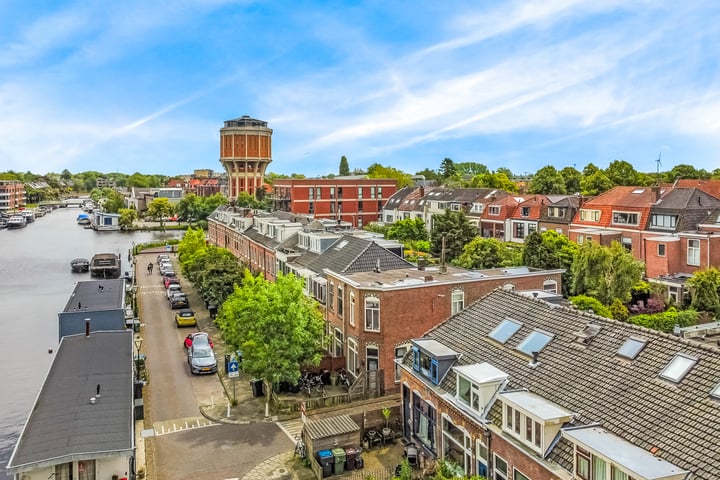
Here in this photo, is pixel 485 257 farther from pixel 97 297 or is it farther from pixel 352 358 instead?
pixel 97 297

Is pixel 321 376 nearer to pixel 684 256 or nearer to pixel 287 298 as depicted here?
pixel 287 298

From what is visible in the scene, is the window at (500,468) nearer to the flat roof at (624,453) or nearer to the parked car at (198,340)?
the flat roof at (624,453)

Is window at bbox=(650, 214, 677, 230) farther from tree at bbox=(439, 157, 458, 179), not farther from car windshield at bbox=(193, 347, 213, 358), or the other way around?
tree at bbox=(439, 157, 458, 179)

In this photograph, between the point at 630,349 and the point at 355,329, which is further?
the point at 355,329

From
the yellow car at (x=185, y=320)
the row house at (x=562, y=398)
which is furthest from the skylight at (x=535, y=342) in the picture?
the yellow car at (x=185, y=320)

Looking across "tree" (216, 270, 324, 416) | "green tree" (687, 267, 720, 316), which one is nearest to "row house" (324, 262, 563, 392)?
"tree" (216, 270, 324, 416)

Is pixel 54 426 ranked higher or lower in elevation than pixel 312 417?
higher

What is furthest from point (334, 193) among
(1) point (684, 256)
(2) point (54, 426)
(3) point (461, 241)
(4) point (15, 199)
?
(4) point (15, 199)
